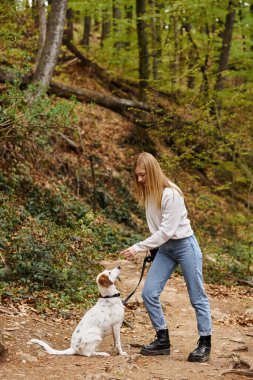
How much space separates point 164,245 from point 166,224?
0.35m

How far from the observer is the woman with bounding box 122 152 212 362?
539 cm

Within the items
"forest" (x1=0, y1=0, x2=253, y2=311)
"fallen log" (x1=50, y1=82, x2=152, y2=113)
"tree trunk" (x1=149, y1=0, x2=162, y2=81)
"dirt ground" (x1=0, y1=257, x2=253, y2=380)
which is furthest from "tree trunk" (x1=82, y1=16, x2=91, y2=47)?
"dirt ground" (x1=0, y1=257, x2=253, y2=380)

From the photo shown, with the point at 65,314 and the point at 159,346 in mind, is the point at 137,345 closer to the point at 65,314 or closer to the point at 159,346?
the point at 159,346

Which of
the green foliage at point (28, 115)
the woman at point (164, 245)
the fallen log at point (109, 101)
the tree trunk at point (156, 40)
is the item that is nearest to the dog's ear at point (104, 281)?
the woman at point (164, 245)

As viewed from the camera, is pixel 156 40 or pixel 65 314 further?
pixel 156 40

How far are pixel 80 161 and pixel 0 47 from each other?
3949 mm

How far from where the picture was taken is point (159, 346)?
229 inches

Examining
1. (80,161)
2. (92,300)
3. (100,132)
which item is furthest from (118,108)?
(92,300)

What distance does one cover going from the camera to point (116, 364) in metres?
5.18

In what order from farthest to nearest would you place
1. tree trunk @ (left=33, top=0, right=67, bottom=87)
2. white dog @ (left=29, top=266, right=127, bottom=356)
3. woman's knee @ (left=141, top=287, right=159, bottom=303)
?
1. tree trunk @ (left=33, top=0, right=67, bottom=87)
2. woman's knee @ (left=141, top=287, right=159, bottom=303)
3. white dog @ (left=29, top=266, right=127, bottom=356)

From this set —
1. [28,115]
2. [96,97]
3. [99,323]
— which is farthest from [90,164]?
[99,323]

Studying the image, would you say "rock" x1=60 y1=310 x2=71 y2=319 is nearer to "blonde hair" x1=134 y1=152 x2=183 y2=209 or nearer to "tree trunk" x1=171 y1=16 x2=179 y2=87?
"blonde hair" x1=134 y1=152 x2=183 y2=209

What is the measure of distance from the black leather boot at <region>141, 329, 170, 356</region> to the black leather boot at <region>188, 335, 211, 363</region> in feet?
1.03

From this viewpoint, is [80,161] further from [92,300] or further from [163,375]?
[163,375]
